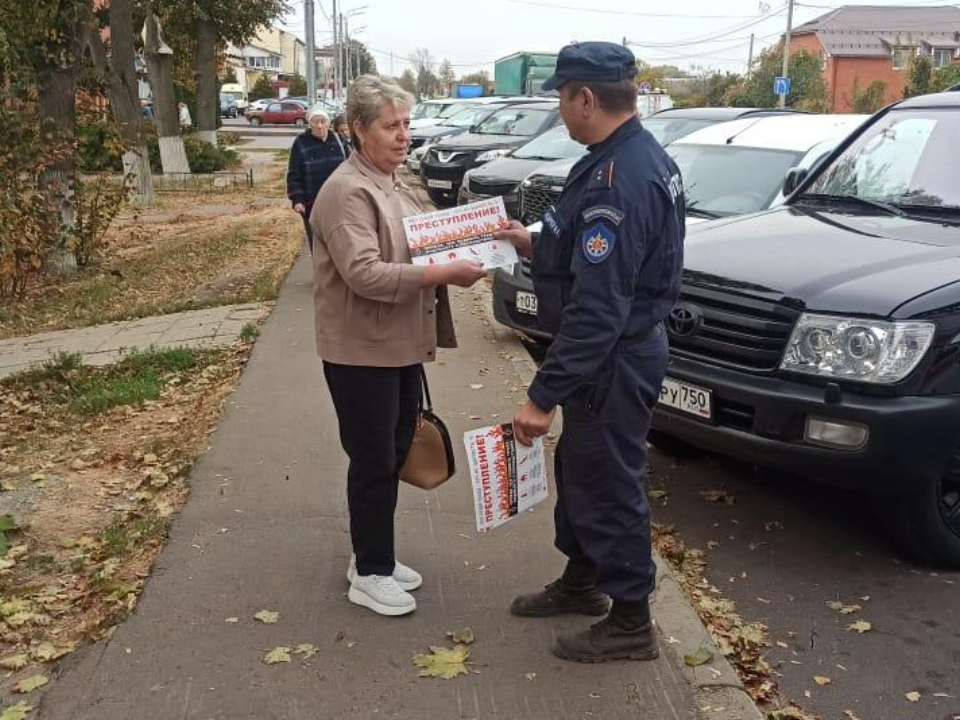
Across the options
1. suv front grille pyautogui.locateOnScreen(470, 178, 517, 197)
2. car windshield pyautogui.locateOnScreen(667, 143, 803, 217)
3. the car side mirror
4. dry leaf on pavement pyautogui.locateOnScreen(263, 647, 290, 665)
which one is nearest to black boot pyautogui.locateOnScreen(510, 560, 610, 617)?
dry leaf on pavement pyautogui.locateOnScreen(263, 647, 290, 665)

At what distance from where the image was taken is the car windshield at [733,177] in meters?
7.03

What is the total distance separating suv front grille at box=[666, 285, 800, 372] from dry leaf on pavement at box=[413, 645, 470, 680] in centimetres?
162

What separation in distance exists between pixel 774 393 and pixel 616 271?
1.29 m

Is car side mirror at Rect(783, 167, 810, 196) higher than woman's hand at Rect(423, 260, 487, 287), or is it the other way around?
car side mirror at Rect(783, 167, 810, 196)

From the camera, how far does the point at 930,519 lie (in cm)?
400

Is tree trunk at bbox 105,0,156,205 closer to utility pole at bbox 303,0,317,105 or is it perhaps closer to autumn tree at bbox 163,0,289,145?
autumn tree at bbox 163,0,289,145

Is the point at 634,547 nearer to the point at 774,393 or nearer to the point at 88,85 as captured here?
the point at 774,393

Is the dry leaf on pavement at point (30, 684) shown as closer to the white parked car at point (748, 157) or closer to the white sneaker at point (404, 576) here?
the white sneaker at point (404, 576)

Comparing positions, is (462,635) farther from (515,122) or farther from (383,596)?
(515,122)

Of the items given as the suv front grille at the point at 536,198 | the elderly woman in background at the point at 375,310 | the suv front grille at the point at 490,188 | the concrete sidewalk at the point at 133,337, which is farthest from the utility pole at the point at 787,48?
the elderly woman in background at the point at 375,310

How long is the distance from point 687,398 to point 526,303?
275cm

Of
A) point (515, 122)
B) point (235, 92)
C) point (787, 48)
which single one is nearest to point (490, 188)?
point (515, 122)

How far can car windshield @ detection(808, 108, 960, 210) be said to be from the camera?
4.89 metres

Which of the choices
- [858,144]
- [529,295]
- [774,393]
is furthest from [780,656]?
[529,295]
